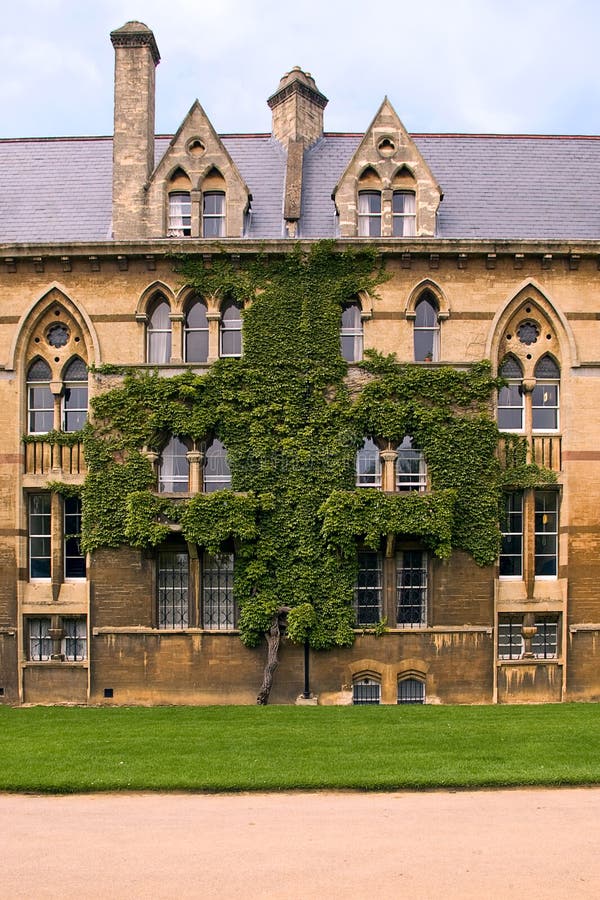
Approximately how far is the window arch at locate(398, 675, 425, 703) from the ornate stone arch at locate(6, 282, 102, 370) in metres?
11.5

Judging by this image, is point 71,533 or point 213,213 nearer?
point 71,533

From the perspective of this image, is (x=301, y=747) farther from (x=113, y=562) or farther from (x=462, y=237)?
(x=462, y=237)

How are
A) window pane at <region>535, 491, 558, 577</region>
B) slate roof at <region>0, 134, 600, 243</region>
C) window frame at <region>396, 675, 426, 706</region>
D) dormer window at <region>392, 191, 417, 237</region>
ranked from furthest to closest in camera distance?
slate roof at <region>0, 134, 600, 243</region> → dormer window at <region>392, 191, 417, 237</region> → window pane at <region>535, 491, 558, 577</region> → window frame at <region>396, 675, 426, 706</region>

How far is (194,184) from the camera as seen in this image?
22953mm

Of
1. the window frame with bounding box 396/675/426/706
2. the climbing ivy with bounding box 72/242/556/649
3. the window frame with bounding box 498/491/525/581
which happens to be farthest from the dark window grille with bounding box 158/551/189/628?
the window frame with bounding box 498/491/525/581

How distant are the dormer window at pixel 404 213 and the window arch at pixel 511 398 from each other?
441 centimetres

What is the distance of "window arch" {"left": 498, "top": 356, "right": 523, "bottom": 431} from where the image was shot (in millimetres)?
22859

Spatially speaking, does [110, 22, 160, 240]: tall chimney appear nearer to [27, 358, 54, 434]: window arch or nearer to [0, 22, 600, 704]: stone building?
[0, 22, 600, 704]: stone building

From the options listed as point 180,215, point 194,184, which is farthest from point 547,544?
point 194,184

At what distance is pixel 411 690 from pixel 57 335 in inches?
523

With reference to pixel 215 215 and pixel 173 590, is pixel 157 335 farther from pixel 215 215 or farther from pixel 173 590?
pixel 173 590

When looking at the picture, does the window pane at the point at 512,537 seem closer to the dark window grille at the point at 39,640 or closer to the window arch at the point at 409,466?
the window arch at the point at 409,466

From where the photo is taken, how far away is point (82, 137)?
2694cm

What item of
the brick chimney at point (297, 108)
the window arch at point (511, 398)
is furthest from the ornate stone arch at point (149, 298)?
the window arch at point (511, 398)
